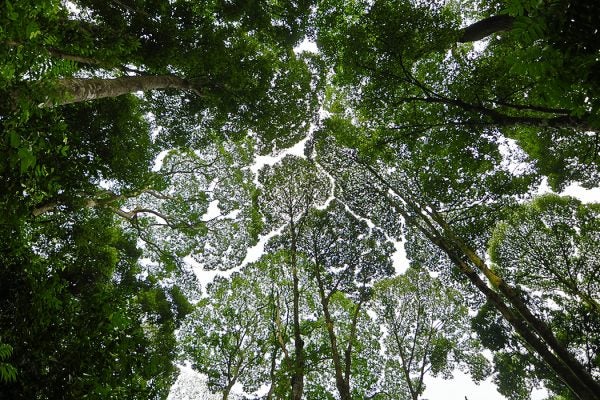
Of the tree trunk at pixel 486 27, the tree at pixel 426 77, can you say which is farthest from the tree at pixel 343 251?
the tree trunk at pixel 486 27

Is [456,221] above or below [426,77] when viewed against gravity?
below

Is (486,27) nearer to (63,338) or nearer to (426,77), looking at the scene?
(426,77)

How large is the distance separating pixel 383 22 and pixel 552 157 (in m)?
9.52

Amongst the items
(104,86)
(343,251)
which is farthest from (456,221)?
(104,86)

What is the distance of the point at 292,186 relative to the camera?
50.6ft

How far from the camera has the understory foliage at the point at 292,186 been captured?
3.39 metres

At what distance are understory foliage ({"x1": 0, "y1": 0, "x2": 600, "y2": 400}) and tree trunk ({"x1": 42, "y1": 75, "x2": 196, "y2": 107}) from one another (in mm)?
63

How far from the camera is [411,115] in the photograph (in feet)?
32.4

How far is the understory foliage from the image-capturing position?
11.1ft

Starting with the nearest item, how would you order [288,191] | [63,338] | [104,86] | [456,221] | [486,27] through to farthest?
[63,338] → [104,86] → [486,27] → [456,221] → [288,191]

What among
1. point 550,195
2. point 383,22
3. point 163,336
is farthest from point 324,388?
point 383,22

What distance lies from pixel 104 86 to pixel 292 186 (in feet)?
33.0

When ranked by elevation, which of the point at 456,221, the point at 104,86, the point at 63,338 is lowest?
the point at 63,338

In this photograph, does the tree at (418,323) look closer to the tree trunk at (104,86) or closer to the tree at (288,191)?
the tree at (288,191)
